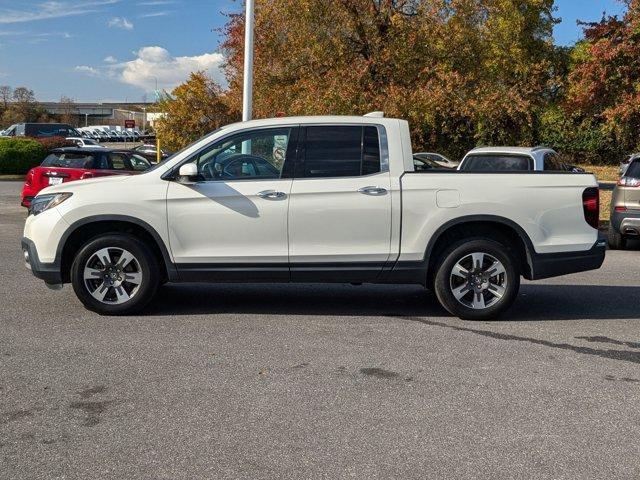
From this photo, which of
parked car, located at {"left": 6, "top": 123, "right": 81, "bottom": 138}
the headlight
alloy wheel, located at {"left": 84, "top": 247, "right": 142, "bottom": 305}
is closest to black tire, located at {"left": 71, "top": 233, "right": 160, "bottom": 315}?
alloy wheel, located at {"left": 84, "top": 247, "right": 142, "bottom": 305}

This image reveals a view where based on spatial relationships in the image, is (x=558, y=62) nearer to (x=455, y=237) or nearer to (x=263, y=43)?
(x=263, y=43)

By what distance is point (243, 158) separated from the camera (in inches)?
286

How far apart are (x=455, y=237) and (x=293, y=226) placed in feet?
5.25

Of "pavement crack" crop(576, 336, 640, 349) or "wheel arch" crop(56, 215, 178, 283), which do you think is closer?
"pavement crack" crop(576, 336, 640, 349)

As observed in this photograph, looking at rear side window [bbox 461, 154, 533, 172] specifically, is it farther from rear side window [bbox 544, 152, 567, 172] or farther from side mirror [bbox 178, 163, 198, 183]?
side mirror [bbox 178, 163, 198, 183]

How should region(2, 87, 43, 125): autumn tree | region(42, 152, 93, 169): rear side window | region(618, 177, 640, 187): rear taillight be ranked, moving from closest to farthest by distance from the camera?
1. region(618, 177, 640, 187): rear taillight
2. region(42, 152, 93, 169): rear side window
3. region(2, 87, 43, 125): autumn tree

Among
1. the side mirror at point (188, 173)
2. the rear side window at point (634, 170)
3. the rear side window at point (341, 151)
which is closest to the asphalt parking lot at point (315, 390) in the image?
the side mirror at point (188, 173)

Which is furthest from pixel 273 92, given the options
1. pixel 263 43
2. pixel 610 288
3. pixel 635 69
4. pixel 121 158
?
pixel 610 288

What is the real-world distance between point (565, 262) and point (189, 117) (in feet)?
77.5

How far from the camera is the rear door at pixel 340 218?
7078mm

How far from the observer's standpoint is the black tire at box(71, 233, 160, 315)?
283 inches

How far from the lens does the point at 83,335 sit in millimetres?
6559

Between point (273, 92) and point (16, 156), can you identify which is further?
point (16, 156)

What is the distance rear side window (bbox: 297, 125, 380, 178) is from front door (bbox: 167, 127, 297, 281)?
0.32 meters
